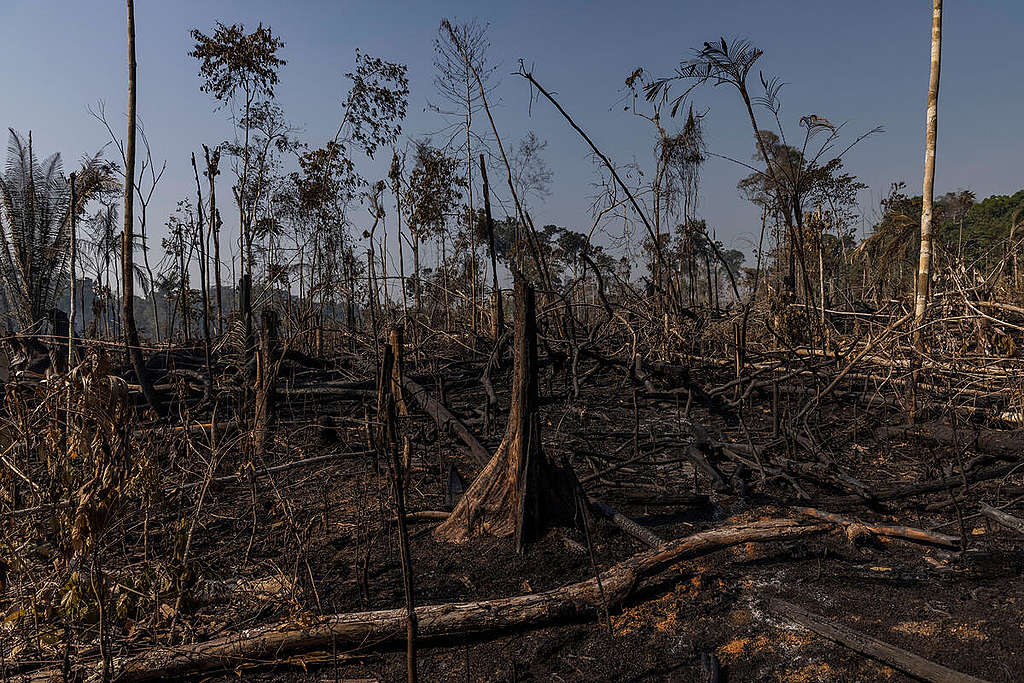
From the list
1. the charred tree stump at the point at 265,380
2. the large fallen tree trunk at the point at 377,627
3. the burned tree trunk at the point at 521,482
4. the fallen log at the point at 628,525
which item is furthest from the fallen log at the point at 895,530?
the charred tree stump at the point at 265,380

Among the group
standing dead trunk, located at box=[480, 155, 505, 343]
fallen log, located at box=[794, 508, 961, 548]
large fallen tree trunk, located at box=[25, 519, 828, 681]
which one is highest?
standing dead trunk, located at box=[480, 155, 505, 343]

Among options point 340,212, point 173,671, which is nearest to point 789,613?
point 173,671

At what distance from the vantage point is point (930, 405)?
5.37 metres

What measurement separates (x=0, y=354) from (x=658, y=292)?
6.92 m

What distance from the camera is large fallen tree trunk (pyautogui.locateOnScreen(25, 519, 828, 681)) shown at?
2.75m

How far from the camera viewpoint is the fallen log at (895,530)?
331 cm

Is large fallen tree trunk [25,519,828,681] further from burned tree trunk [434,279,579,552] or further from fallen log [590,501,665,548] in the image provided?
burned tree trunk [434,279,579,552]

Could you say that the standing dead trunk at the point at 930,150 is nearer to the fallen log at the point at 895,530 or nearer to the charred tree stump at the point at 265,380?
the fallen log at the point at 895,530

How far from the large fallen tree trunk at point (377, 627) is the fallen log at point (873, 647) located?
725mm

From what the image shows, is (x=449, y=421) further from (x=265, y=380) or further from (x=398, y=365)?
(x=265, y=380)

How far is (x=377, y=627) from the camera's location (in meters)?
2.86

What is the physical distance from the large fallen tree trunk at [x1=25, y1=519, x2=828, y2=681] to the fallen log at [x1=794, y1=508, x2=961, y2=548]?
50.5 inches

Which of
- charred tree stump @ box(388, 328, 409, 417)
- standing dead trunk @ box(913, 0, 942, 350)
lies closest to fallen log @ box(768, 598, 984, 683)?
charred tree stump @ box(388, 328, 409, 417)

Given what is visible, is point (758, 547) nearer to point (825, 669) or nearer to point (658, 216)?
point (825, 669)
